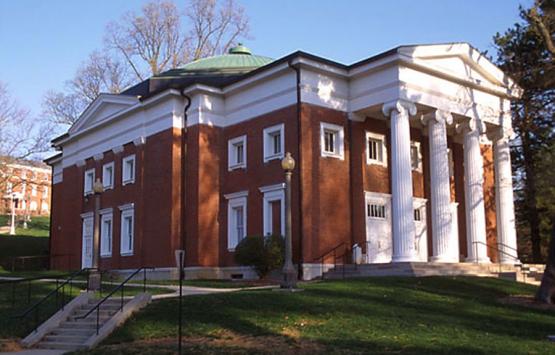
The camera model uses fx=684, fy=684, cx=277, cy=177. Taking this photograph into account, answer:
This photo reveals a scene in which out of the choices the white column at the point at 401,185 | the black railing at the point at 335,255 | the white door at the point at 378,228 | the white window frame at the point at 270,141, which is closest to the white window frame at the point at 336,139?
the white window frame at the point at 270,141

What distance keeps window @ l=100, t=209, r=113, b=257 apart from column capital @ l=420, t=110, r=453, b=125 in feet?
55.5

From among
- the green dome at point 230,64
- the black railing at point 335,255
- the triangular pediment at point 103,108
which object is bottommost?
the black railing at point 335,255

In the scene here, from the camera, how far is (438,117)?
28.4 meters

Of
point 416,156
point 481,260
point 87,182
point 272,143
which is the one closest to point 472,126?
point 416,156

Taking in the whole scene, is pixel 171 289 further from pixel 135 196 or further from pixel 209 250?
pixel 135 196

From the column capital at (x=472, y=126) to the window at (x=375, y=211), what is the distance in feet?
17.2

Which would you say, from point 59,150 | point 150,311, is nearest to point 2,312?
point 150,311

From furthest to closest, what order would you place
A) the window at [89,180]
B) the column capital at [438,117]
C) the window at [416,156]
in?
the window at [89,180], the window at [416,156], the column capital at [438,117]

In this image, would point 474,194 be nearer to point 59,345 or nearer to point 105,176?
point 105,176

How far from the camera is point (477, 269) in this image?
26922 millimetres

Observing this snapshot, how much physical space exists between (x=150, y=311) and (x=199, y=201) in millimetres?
13349

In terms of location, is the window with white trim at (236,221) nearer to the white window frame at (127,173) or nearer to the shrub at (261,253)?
the shrub at (261,253)

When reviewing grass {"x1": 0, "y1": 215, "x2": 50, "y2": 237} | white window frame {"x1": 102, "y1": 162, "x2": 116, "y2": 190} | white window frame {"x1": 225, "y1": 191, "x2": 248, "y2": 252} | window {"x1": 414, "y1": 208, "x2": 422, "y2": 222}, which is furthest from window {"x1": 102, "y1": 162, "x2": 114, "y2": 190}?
grass {"x1": 0, "y1": 215, "x2": 50, "y2": 237}

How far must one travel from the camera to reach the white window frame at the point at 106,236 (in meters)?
35.3
